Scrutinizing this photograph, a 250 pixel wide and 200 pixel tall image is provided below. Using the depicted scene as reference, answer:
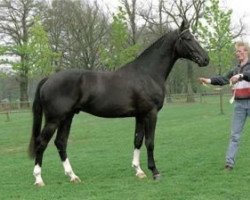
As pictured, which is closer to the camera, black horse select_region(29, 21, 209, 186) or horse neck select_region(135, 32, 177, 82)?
black horse select_region(29, 21, 209, 186)

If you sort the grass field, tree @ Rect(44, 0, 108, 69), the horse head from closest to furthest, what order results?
the grass field → the horse head → tree @ Rect(44, 0, 108, 69)

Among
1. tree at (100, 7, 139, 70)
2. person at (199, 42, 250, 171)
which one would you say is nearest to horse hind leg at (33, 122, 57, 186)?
person at (199, 42, 250, 171)

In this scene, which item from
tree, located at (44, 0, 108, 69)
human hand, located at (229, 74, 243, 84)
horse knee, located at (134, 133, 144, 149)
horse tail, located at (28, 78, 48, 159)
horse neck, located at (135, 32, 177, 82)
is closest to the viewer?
human hand, located at (229, 74, 243, 84)

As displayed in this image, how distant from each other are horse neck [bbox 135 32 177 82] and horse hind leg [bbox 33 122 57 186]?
74.9 inches

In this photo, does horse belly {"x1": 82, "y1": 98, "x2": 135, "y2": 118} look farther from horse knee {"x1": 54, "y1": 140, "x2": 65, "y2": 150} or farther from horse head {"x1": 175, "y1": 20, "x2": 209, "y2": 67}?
horse head {"x1": 175, "y1": 20, "x2": 209, "y2": 67}

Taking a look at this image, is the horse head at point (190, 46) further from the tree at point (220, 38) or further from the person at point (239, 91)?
the tree at point (220, 38)

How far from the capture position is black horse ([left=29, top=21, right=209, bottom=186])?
23.6 feet

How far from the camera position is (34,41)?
3600cm

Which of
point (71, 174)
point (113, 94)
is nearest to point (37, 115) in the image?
point (71, 174)

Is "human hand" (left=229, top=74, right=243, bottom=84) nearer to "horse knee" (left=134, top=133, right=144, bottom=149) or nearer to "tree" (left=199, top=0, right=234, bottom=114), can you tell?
"horse knee" (left=134, top=133, right=144, bottom=149)

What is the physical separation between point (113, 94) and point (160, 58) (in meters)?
1.15

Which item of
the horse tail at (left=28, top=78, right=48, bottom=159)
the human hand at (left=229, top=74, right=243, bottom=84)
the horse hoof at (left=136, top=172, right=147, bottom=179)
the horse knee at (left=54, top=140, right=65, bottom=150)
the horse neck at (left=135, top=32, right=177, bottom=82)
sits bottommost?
the horse hoof at (left=136, top=172, right=147, bottom=179)

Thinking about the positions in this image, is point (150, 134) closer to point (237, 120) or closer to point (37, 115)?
point (237, 120)

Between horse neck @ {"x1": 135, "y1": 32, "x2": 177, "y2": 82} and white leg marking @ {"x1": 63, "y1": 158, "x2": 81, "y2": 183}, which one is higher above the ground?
horse neck @ {"x1": 135, "y1": 32, "x2": 177, "y2": 82}
